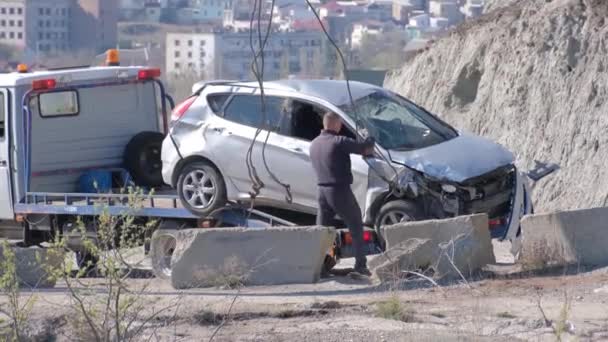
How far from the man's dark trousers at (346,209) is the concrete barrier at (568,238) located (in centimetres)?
173

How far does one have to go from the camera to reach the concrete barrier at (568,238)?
12.4m

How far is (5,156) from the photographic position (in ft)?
47.7

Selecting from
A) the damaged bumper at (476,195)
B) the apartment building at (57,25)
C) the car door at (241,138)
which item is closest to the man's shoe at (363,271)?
the damaged bumper at (476,195)

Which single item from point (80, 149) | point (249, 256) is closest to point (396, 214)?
point (249, 256)

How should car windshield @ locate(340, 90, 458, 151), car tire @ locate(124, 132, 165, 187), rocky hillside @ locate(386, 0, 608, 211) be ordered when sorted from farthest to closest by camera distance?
rocky hillside @ locate(386, 0, 608, 211)
car tire @ locate(124, 132, 165, 187)
car windshield @ locate(340, 90, 458, 151)

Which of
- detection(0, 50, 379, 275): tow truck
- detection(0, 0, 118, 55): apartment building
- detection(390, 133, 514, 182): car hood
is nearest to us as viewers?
detection(390, 133, 514, 182): car hood

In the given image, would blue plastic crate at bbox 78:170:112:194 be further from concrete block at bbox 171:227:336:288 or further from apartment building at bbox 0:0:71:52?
apartment building at bbox 0:0:71:52

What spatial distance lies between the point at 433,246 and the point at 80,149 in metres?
5.43

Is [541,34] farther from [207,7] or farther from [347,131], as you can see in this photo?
[207,7]

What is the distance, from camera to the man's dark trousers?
39.9 ft

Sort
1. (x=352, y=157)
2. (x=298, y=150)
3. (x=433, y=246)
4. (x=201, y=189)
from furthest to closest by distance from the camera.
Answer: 1. (x=201, y=189)
2. (x=298, y=150)
3. (x=352, y=157)
4. (x=433, y=246)

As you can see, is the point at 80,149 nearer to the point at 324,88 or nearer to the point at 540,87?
the point at 324,88

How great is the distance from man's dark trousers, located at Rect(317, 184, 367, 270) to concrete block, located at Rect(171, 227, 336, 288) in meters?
0.21

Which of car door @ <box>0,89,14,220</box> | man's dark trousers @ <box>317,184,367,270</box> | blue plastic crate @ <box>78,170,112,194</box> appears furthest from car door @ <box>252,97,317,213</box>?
car door @ <box>0,89,14,220</box>
